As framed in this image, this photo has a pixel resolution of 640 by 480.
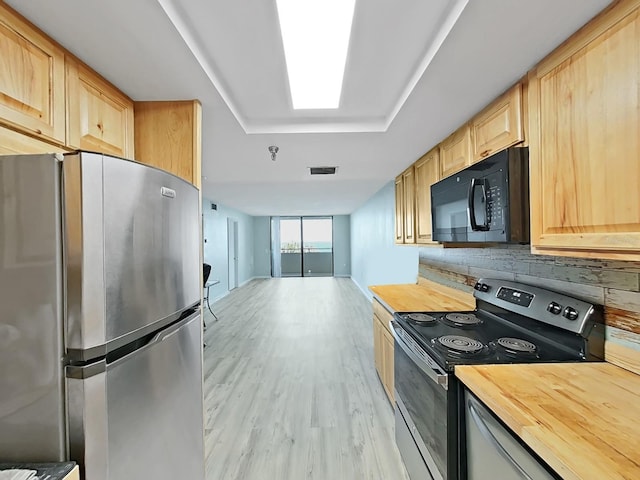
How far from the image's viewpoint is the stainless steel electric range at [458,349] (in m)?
1.29

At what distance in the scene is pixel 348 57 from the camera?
1.51 metres

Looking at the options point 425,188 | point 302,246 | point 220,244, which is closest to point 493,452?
point 425,188

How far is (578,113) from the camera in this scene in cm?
109

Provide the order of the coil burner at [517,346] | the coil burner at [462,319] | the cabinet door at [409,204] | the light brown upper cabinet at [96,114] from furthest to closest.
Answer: the cabinet door at [409,204] → the coil burner at [462,319] → the coil burner at [517,346] → the light brown upper cabinet at [96,114]

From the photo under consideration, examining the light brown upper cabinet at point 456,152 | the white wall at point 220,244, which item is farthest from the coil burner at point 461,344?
the white wall at point 220,244

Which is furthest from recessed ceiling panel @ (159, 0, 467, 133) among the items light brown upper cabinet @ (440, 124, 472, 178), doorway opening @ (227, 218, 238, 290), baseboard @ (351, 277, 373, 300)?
doorway opening @ (227, 218, 238, 290)

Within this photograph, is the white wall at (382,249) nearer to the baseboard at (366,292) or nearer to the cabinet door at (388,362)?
the baseboard at (366,292)

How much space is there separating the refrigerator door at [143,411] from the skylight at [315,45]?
1305mm

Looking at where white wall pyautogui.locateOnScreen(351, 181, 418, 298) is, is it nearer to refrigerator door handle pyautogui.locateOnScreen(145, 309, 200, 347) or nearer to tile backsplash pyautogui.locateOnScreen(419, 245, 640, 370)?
tile backsplash pyautogui.locateOnScreen(419, 245, 640, 370)

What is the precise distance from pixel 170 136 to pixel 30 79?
2.24 feet

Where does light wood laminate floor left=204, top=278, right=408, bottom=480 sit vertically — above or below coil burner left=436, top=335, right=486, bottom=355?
below

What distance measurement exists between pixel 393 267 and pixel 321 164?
7.68ft

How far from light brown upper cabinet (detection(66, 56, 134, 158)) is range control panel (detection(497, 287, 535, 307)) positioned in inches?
88.0

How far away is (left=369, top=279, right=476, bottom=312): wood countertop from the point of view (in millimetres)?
2336
